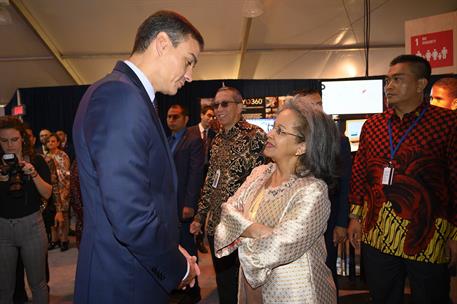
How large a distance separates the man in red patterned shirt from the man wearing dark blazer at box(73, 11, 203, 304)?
138 centimetres

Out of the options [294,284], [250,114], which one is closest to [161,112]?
[250,114]

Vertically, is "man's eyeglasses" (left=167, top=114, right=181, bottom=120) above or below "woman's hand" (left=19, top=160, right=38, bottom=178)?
above

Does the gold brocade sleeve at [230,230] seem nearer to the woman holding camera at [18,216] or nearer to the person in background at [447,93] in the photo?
the woman holding camera at [18,216]

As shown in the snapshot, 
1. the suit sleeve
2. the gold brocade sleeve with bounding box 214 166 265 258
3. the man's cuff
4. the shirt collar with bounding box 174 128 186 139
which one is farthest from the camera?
the shirt collar with bounding box 174 128 186 139

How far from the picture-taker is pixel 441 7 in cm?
784

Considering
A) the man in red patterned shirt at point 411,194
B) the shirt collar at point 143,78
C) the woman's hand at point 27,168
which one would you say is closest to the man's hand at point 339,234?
the man in red patterned shirt at point 411,194

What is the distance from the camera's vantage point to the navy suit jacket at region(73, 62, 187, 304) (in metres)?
1.11

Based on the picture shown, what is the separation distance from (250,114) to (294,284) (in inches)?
285

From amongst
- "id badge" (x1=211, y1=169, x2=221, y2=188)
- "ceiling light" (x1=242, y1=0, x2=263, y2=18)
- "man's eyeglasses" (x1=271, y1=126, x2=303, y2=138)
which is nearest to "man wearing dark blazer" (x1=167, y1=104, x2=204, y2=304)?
"id badge" (x1=211, y1=169, x2=221, y2=188)

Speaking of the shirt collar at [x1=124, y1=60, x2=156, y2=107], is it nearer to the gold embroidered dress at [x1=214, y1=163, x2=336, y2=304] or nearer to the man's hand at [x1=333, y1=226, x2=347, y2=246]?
the gold embroidered dress at [x1=214, y1=163, x2=336, y2=304]

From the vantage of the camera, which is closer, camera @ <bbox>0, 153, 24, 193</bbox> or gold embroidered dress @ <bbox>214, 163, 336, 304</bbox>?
gold embroidered dress @ <bbox>214, 163, 336, 304</bbox>

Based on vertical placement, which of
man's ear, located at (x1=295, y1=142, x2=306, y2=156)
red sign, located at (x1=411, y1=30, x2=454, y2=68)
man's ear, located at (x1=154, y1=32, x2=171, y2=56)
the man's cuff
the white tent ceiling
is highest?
the white tent ceiling

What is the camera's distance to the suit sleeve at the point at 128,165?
1107 mm

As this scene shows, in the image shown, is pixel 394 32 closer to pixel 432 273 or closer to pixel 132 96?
pixel 432 273
